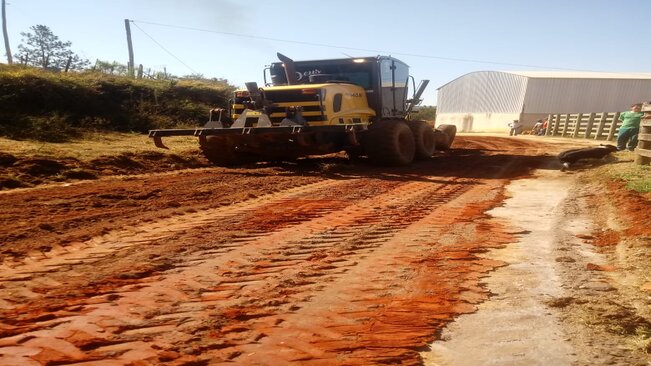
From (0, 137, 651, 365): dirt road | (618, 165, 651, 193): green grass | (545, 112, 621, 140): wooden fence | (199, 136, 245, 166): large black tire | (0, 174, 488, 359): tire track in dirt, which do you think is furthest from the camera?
(545, 112, 621, 140): wooden fence

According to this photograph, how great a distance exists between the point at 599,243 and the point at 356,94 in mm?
7560

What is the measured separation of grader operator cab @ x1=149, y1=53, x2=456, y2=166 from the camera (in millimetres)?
10498

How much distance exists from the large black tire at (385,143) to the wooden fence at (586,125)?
15200 millimetres

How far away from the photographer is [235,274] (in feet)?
12.7

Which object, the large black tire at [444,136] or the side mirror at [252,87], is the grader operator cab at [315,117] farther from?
the large black tire at [444,136]

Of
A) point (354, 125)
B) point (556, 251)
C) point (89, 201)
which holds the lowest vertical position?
point (89, 201)

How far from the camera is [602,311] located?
323 centimetres

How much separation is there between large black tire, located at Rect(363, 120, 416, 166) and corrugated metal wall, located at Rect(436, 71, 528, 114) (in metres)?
33.9

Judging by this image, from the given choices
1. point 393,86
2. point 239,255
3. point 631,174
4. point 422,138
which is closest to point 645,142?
point 631,174

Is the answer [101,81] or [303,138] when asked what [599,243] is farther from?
[101,81]

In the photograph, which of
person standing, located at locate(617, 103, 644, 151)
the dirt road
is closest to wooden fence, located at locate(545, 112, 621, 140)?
person standing, located at locate(617, 103, 644, 151)

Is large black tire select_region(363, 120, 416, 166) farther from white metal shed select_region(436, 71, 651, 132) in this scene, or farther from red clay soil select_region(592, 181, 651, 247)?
white metal shed select_region(436, 71, 651, 132)

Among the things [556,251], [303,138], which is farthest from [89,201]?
[556,251]

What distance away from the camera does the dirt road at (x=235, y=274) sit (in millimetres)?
2758
